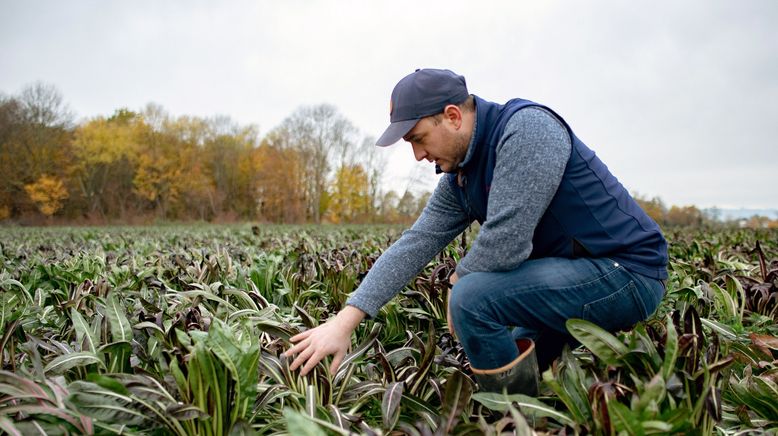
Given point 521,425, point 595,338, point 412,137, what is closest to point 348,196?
point 412,137

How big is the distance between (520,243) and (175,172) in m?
58.7

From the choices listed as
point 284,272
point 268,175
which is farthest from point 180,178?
point 284,272

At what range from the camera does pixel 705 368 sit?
184cm

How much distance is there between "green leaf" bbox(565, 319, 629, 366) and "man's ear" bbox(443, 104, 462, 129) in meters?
0.95

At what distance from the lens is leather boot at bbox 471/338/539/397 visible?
7.41ft

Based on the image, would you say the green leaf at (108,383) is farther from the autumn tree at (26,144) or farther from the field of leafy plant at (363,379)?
the autumn tree at (26,144)

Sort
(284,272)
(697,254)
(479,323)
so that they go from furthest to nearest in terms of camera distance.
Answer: (697,254)
(284,272)
(479,323)

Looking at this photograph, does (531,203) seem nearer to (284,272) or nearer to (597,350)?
(597,350)

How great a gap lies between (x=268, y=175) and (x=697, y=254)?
51.7 metres

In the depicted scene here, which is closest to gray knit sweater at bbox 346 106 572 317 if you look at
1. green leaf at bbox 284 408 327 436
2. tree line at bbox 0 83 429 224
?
green leaf at bbox 284 408 327 436

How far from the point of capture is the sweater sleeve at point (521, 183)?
2117 mm

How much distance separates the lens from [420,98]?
2.26m

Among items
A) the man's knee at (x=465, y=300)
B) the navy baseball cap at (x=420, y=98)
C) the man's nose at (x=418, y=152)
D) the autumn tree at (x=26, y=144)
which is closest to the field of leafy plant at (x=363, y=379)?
the man's knee at (x=465, y=300)

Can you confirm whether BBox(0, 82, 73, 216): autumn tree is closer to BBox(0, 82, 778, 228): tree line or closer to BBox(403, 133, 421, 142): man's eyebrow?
BBox(0, 82, 778, 228): tree line
